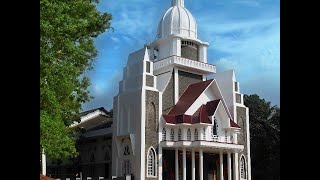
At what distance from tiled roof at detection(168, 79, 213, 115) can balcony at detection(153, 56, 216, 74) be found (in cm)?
166

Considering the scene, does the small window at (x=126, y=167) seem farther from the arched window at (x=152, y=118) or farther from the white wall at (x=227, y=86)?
the white wall at (x=227, y=86)

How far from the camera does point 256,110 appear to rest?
163ft

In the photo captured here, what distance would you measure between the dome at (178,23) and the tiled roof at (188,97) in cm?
510

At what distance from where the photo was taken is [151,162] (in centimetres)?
3278

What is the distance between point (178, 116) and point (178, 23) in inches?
381

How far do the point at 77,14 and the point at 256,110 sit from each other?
3822cm

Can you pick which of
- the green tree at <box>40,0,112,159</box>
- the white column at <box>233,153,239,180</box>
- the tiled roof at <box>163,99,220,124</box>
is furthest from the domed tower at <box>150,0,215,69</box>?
the green tree at <box>40,0,112,159</box>

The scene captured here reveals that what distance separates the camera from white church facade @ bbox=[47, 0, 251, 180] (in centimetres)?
3306

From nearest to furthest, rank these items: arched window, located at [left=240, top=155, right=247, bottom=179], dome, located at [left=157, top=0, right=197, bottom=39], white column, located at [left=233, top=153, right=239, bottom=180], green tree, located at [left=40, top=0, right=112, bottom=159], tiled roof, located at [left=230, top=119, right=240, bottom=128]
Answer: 1. green tree, located at [left=40, top=0, right=112, bottom=159]
2. tiled roof, located at [left=230, top=119, right=240, bottom=128]
3. white column, located at [left=233, top=153, right=239, bottom=180]
4. arched window, located at [left=240, top=155, right=247, bottom=179]
5. dome, located at [left=157, top=0, right=197, bottom=39]

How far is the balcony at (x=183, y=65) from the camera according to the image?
119 feet

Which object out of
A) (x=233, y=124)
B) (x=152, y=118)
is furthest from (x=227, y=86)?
(x=152, y=118)

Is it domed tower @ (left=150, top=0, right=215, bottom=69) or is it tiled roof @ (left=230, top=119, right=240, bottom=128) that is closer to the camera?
tiled roof @ (left=230, top=119, right=240, bottom=128)

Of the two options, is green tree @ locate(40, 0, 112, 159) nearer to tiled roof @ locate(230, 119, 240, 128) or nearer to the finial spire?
tiled roof @ locate(230, 119, 240, 128)
